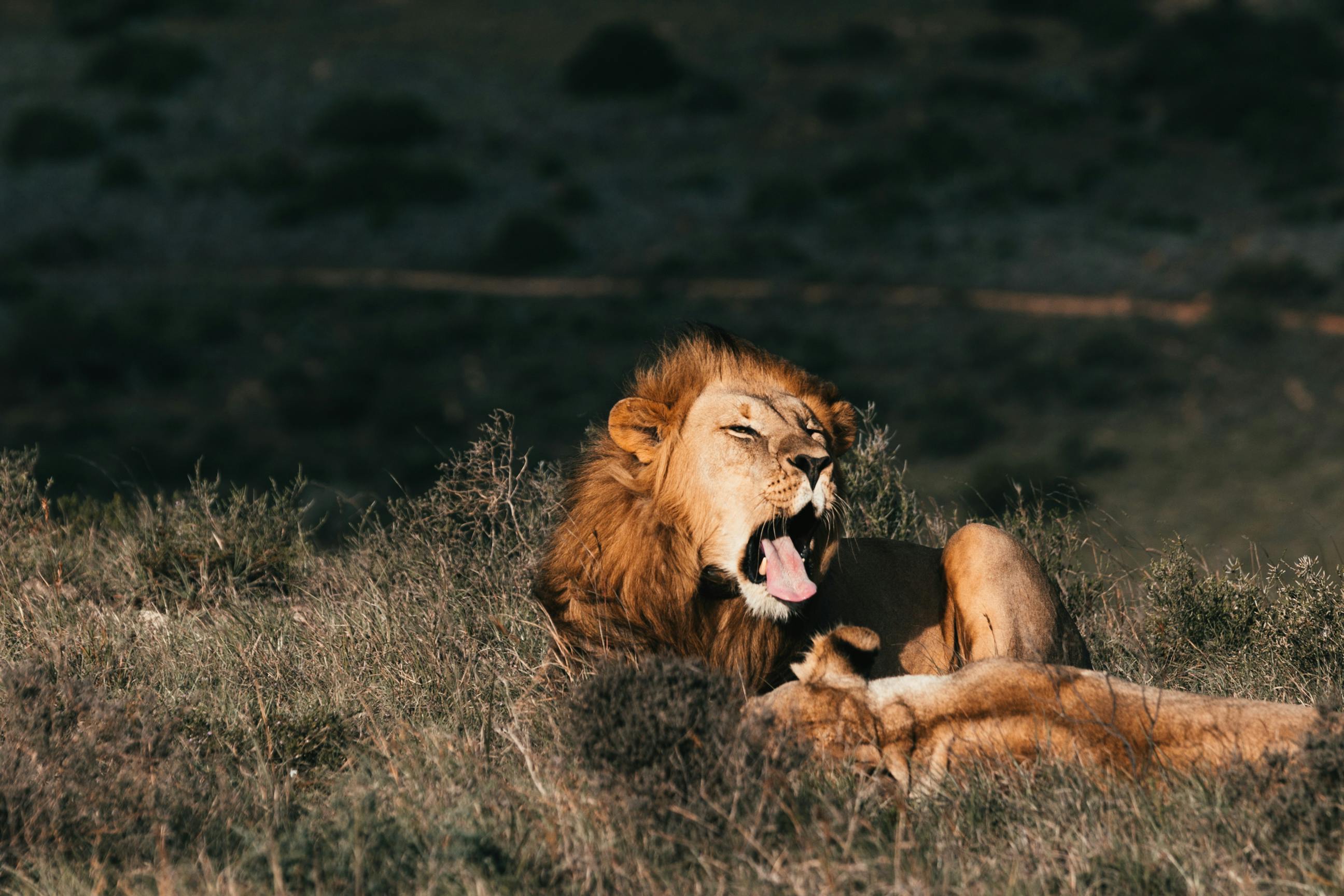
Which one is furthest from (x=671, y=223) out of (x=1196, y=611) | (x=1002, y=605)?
(x=1002, y=605)

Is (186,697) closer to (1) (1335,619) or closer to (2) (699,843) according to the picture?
(2) (699,843)

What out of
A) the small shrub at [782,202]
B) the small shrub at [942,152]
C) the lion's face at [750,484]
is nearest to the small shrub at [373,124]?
the small shrub at [782,202]

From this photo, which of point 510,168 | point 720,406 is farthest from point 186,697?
point 510,168

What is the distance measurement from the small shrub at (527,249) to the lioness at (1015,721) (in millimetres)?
33699

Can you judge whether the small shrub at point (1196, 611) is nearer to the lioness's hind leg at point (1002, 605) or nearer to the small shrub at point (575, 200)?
the lioness's hind leg at point (1002, 605)

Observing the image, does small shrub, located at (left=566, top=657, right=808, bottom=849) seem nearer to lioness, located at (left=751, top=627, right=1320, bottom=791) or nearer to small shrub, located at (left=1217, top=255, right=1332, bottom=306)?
lioness, located at (left=751, top=627, right=1320, bottom=791)

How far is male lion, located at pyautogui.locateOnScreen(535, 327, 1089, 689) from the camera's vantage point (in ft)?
16.0

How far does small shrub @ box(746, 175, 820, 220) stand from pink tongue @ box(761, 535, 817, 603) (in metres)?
35.2

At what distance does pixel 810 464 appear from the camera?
4754 mm

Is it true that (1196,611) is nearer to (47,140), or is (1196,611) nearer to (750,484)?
(750,484)

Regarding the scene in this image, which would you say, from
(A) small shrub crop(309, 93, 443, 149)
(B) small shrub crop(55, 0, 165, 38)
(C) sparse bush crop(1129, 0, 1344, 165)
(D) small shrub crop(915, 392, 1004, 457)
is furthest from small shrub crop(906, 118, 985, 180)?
(B) small shrub crop(55, 0, 165, 38)

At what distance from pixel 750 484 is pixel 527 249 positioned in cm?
3349

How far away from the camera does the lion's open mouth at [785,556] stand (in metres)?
4.81

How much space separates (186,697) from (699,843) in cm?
219
